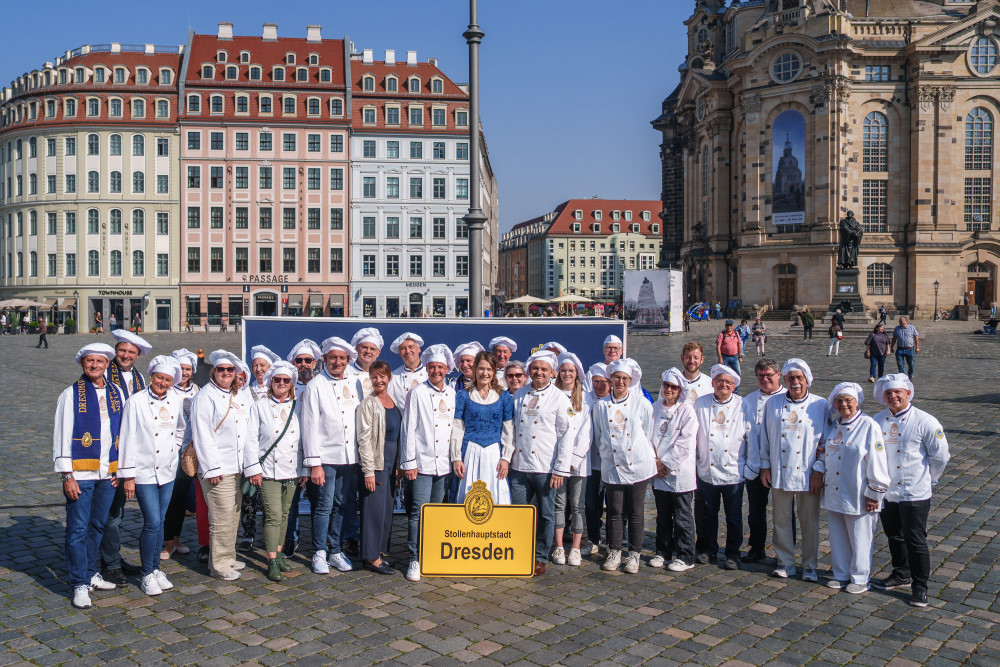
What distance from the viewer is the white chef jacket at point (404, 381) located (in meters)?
8.16

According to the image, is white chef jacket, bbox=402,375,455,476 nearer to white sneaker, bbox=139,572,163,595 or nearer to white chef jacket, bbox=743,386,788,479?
white sneaker, bbox=139,572,163,595

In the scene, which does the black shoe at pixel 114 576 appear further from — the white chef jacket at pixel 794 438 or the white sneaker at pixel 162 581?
the white chef jacket at pixel 794 438

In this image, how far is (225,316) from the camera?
6175 centimetres

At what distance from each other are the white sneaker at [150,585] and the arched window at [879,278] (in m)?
60.8

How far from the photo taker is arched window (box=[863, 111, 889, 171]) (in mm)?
60281

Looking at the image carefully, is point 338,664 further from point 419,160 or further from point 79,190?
point 79,190

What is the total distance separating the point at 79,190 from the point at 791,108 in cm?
5118

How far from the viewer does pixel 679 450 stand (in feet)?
24.4

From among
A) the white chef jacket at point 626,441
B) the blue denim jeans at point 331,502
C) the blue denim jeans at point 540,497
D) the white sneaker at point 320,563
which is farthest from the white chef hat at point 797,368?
the white sneaker at point 320,563

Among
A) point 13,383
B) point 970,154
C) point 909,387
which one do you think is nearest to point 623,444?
point 909,387

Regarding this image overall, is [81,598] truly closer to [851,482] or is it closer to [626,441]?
[626,441]

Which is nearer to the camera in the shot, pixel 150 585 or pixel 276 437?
pixel 150 585

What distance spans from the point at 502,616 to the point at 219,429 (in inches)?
108

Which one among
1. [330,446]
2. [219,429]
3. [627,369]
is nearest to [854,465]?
[627,369]
